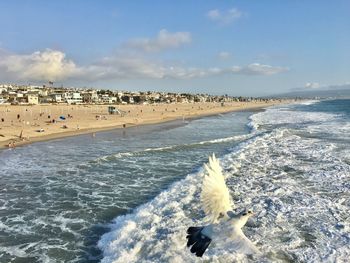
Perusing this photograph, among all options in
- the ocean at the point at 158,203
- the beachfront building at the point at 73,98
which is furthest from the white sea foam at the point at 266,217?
the beachfront building at the point at 73,98

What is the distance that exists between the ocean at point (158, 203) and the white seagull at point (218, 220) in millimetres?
351

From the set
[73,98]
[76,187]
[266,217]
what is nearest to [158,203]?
[266,217]

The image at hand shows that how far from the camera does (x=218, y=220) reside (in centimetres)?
834

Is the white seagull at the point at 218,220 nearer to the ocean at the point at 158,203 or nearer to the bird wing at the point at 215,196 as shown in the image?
the bird wing at the point at 215,196

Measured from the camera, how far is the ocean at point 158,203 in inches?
499

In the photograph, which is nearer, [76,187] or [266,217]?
[266,217]

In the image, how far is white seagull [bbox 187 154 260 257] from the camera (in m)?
8.06

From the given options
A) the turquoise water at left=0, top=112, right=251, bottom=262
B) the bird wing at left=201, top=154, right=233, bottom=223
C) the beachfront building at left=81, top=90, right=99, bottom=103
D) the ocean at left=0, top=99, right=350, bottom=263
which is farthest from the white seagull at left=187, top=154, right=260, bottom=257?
the beachfront building at left=81, top=90, right=99, bottom=103

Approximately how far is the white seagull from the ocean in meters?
0.35

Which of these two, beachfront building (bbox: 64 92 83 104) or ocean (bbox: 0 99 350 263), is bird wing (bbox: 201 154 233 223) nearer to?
ocean (bbox: 0 99 350 263)

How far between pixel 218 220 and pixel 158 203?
30.0 ft

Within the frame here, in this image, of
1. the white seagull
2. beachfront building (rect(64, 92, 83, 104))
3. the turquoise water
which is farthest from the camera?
beachfront building (rect(64, 92, 83, 104))

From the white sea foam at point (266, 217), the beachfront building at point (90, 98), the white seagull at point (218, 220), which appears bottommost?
the white sea foam at point (266, 217)

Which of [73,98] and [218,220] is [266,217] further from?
[73,98]
